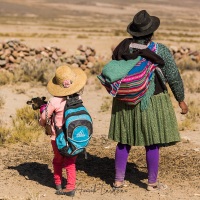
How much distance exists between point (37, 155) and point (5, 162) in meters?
0.54

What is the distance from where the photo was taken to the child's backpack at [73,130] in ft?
17.9

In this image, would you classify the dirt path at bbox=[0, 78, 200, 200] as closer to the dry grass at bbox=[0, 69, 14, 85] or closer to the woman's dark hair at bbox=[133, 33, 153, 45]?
the woman's dark hair at bbox=[133, 33, 153, 45]

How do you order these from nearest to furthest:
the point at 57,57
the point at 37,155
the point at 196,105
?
the point at 37,155, the point at 196,105, the point at 57,57

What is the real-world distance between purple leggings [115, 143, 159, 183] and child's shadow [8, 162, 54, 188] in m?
0.89

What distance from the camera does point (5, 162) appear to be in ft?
24.3

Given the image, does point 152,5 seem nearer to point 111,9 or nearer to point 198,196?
point 111,9

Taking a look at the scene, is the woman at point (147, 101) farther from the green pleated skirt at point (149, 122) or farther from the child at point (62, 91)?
the child at point (62, 91)

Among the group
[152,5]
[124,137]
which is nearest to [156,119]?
[124,137]

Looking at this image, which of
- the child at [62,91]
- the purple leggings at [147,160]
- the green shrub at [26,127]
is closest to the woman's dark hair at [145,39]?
the child at [62,91]

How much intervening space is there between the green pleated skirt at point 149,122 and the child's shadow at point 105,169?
32.2 inches

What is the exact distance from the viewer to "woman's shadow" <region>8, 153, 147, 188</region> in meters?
6.70

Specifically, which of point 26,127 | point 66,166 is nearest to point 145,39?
point 66,166

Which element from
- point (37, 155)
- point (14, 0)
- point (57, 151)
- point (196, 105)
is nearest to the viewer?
point (57, 151)

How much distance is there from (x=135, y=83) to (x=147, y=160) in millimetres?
961
